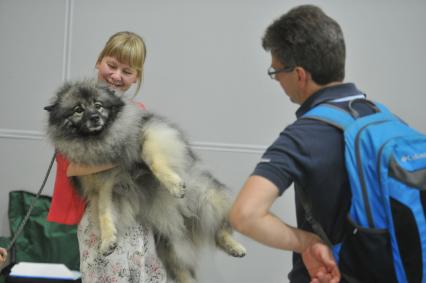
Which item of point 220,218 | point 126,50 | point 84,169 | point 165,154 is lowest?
point 220,218

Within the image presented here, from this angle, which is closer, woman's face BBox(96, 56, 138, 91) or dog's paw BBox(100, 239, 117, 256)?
dog's paw BBox(100, 239, 117, 256)

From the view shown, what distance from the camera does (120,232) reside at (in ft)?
4.84

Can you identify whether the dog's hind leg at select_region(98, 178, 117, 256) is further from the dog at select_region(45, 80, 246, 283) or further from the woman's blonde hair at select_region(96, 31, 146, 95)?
the woman's blonde hair at select_region(96, 31, 146, 95)

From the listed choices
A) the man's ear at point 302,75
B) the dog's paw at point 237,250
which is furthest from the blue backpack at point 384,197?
the dog's paw at point 237,250

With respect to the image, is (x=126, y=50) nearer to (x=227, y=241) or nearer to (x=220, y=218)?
(x=220, y=218)

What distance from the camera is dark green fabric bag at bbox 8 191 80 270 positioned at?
2621 mm

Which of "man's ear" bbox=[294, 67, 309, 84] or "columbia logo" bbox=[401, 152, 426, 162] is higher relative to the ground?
"man's ear" bbox=[294, 67, 309, 84]

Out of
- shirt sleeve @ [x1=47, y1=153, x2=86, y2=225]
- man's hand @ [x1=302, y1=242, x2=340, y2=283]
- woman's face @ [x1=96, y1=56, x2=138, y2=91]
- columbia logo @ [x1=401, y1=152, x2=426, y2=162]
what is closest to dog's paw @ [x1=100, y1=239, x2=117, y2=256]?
shirt sleeve @ [x1=47, y1=153, x2=86, y2=225]

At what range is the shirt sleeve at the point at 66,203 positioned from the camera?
5.01 feet

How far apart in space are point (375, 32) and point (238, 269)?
190 cm

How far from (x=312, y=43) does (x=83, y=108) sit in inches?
38.2

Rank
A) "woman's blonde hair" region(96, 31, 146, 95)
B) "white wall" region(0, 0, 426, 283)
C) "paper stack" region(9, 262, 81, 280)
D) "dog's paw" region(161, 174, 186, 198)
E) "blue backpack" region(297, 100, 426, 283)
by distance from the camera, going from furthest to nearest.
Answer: "white wall" region(0, 0, 426, 283)
"paper stack" region(9, 262, 81, 280)
"woman's blonde hair" region(96, 31, 146, 95)
"dog's paw" region(161, 174, 186, 198)
"blue backpack" region(297, 100, 426, 283)

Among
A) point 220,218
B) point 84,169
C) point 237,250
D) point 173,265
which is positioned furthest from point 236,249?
Result: point 84,169

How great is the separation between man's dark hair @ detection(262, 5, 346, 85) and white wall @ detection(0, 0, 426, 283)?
1720 millimetres
